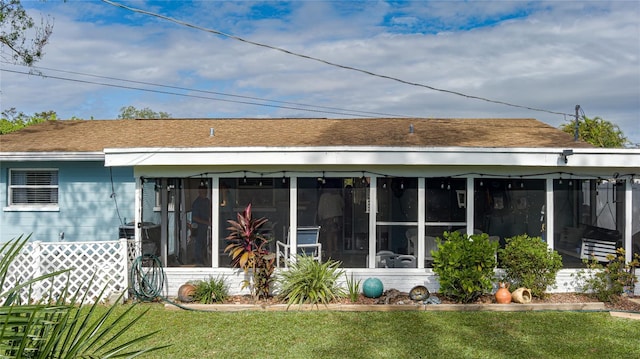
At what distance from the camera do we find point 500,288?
28.8 ft

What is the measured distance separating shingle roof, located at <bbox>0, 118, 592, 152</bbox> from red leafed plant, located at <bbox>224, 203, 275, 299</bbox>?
225cm

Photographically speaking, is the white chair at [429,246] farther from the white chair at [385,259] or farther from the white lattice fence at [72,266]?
the white lattice fence at [72,266]

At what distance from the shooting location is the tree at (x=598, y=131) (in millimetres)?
22344

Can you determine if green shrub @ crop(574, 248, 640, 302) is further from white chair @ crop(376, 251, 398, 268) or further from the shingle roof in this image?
white chair @ crop(376, 251, 398, 268)

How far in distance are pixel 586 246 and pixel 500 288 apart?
2000 millimetres

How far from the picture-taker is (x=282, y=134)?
1309 cm

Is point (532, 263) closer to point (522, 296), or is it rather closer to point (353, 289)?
point (522, 296)

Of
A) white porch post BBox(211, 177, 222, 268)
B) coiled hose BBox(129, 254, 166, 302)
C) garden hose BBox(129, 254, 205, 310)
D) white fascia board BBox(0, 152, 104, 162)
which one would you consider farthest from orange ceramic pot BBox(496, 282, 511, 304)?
white fascia board BBox(0, 152, 104, 162)

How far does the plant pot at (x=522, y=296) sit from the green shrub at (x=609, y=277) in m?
1.15

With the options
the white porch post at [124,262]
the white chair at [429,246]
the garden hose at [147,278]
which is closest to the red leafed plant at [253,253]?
the garden hose at [147,278]

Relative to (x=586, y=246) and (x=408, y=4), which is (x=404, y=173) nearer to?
(x=586, y=246)

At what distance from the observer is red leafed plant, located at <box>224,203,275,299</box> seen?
29.1ft

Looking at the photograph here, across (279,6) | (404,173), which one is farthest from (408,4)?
(404,173)

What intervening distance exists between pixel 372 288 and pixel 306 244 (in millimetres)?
1359
